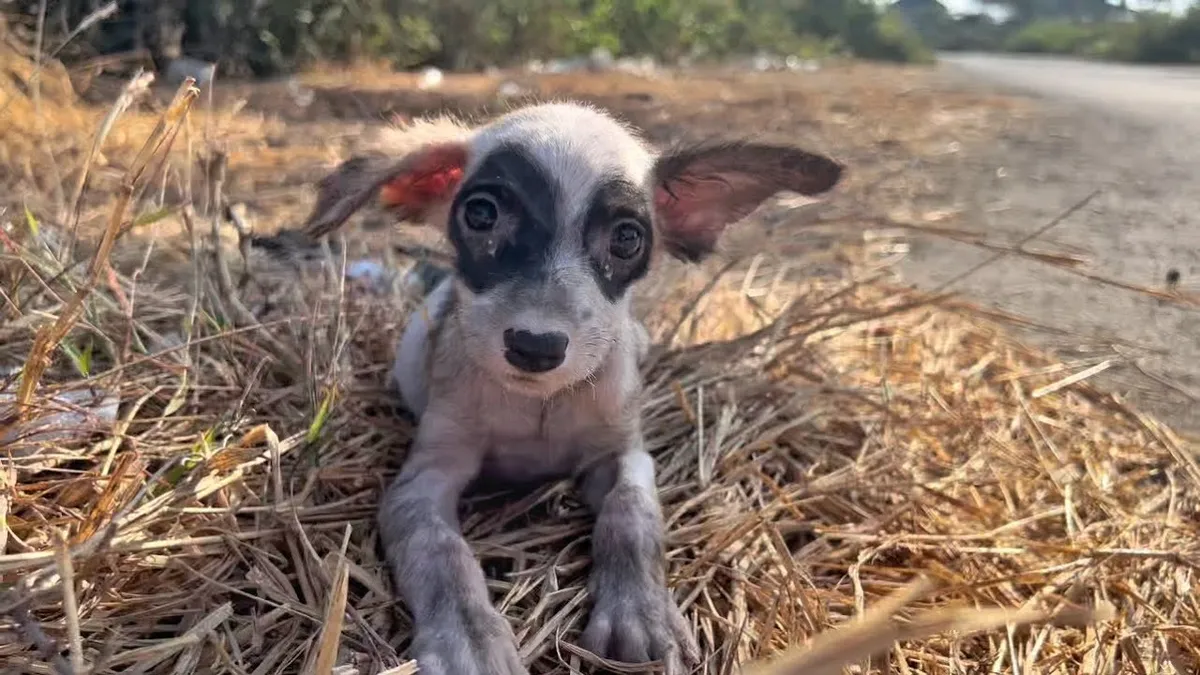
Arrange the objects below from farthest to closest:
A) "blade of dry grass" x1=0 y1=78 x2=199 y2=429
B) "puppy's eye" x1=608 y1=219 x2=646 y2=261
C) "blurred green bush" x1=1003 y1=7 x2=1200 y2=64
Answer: "blurred green bush" x1=1003 y1=7 x2=1200 y2=64 < "puppy's eye" x1=608 y1=219 x2=646 y2=261 < "blade of dry grass" x1=0 y1=78 x2=199 y2=429

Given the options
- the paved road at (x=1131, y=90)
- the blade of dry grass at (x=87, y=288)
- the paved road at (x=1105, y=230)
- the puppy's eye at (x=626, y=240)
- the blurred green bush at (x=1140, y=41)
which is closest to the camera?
the blade of dry grass at (x=87, y=288)

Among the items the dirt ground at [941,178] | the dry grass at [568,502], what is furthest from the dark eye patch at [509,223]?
the dirt ground at [941,178]

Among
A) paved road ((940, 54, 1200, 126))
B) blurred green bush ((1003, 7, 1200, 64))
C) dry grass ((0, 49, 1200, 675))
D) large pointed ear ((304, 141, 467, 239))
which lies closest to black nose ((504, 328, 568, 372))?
dry grass ((0, 49, 1200, 675))

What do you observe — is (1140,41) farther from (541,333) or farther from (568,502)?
(541,333)

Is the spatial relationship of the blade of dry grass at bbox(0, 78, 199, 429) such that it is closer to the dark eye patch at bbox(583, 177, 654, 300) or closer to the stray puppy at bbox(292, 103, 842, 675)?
the stray puppy at bbox(292, 103, 842, 675)

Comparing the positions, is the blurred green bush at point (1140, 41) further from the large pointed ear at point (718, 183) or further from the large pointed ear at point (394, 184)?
the large pointed ear at point (394, 184)

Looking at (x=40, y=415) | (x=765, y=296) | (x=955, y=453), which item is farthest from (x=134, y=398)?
(x=765, y=296)
